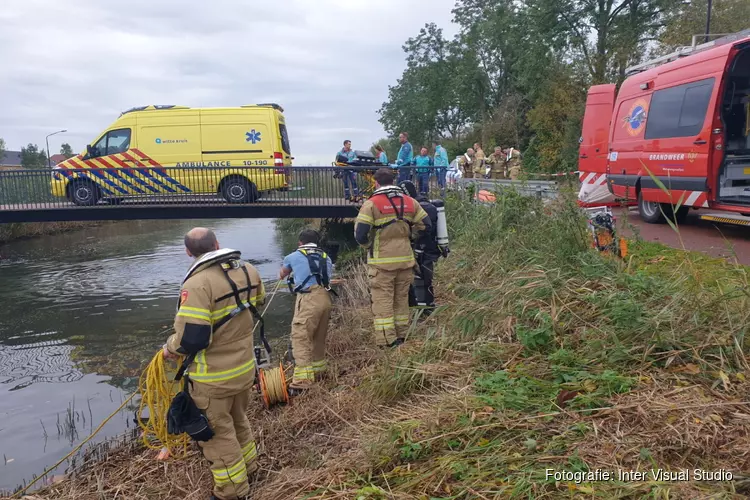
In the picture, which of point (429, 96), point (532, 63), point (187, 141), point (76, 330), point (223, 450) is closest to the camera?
point (223, 450)

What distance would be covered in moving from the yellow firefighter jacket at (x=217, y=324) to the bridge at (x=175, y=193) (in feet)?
28.2

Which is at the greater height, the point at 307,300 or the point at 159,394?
the point at 307,300

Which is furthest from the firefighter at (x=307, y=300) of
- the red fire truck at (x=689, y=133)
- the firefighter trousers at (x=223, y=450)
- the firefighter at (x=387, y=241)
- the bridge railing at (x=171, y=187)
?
the bridge railing at (x=171, y=187)

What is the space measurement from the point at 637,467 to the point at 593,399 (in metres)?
0.54

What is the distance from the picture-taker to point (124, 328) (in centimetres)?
967

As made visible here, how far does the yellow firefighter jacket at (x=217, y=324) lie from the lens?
10.3 ft

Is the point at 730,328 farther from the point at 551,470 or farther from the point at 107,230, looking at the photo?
the point at 107,230

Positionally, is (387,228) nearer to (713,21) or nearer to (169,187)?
(169,187)

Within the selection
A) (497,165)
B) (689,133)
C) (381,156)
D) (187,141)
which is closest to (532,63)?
(497,165)

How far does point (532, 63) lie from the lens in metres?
28.9

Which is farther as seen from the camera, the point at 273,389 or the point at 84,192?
the point at 84,192

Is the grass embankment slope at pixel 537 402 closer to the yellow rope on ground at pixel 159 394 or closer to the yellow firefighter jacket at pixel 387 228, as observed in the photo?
the yellow rope on ground at pixel 159 394

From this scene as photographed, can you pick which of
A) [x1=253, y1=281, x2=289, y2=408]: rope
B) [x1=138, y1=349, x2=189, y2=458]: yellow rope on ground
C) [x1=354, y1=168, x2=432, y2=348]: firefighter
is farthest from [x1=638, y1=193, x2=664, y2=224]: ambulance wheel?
[x1=138, y1=349, x2=189, y2=458]: yellow rope on ground

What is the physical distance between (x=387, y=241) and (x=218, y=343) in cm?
232
